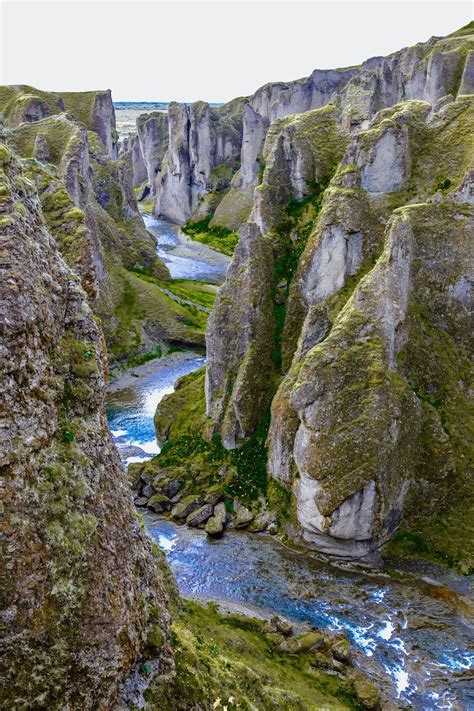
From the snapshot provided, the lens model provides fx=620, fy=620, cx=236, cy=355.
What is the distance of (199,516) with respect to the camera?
45969mm

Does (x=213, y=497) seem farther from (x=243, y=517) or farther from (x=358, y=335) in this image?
(x=358, y=335)

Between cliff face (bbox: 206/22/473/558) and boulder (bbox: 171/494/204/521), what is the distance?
5698 mm

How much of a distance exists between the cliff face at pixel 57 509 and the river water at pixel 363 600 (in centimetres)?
1870

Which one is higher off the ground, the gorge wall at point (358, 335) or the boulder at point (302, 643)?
the gorge wall at point (358, 335)

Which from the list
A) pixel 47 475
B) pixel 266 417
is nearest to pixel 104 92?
pixel 266 417

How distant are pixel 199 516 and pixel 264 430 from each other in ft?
29.3

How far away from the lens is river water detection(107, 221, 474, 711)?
3145 cm

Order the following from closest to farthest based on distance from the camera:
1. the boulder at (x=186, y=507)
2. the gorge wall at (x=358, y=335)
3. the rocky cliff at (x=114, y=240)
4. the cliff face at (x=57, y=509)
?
the cliff face at (x=57, y=509)
the gorge wall at (x=358, y=335)
the boulder at (x=186, y=507)
the rocky cliff at (x=114, y=240)

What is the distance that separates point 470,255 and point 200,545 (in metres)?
28.8

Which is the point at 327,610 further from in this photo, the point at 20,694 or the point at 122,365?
the point at 122,365

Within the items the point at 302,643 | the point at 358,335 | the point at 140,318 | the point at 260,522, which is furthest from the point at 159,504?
the point at 140,318

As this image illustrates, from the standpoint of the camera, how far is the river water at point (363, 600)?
3145cm

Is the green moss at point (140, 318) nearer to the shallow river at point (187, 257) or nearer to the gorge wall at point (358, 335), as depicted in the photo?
the shallow river at point (187, 257)

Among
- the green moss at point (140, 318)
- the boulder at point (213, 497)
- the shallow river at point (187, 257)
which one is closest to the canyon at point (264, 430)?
the boulder at point (213, 497)
